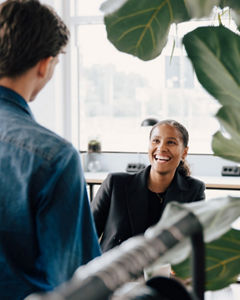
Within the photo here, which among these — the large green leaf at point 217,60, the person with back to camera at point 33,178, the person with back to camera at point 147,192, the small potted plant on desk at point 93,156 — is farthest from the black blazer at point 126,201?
the small potted plant on desk at point 93,156

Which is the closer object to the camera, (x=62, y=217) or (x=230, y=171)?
(x=62, y=217)

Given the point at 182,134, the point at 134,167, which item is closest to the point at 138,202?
the point at 182,134

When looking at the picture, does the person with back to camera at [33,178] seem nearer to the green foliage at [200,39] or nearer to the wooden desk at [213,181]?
the green foliage at [200,39]

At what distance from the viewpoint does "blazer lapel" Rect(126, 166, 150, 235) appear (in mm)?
2445

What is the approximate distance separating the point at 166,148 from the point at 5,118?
1712 mm

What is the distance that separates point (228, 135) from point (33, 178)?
0.54 meters

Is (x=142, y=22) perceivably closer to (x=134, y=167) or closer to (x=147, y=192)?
(x=147, y=192)

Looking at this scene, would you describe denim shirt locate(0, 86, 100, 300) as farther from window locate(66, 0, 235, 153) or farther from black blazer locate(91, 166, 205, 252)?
window locate(66, 0, 235, 153)

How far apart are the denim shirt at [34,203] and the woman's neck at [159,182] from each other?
1.52m

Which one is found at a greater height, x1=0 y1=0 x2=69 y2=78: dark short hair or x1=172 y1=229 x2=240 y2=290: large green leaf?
x1=0 y1=0 x2=69 y2=78: dark short hair

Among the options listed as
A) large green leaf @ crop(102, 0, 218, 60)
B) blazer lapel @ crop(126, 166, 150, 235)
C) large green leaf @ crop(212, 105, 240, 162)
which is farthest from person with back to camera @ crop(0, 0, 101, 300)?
blazer lapel @ crop(126, 166, 150, 235)

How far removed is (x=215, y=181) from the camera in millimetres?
4207

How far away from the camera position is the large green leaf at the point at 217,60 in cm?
53

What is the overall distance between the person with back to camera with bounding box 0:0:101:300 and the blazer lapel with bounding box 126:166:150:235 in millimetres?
1356
